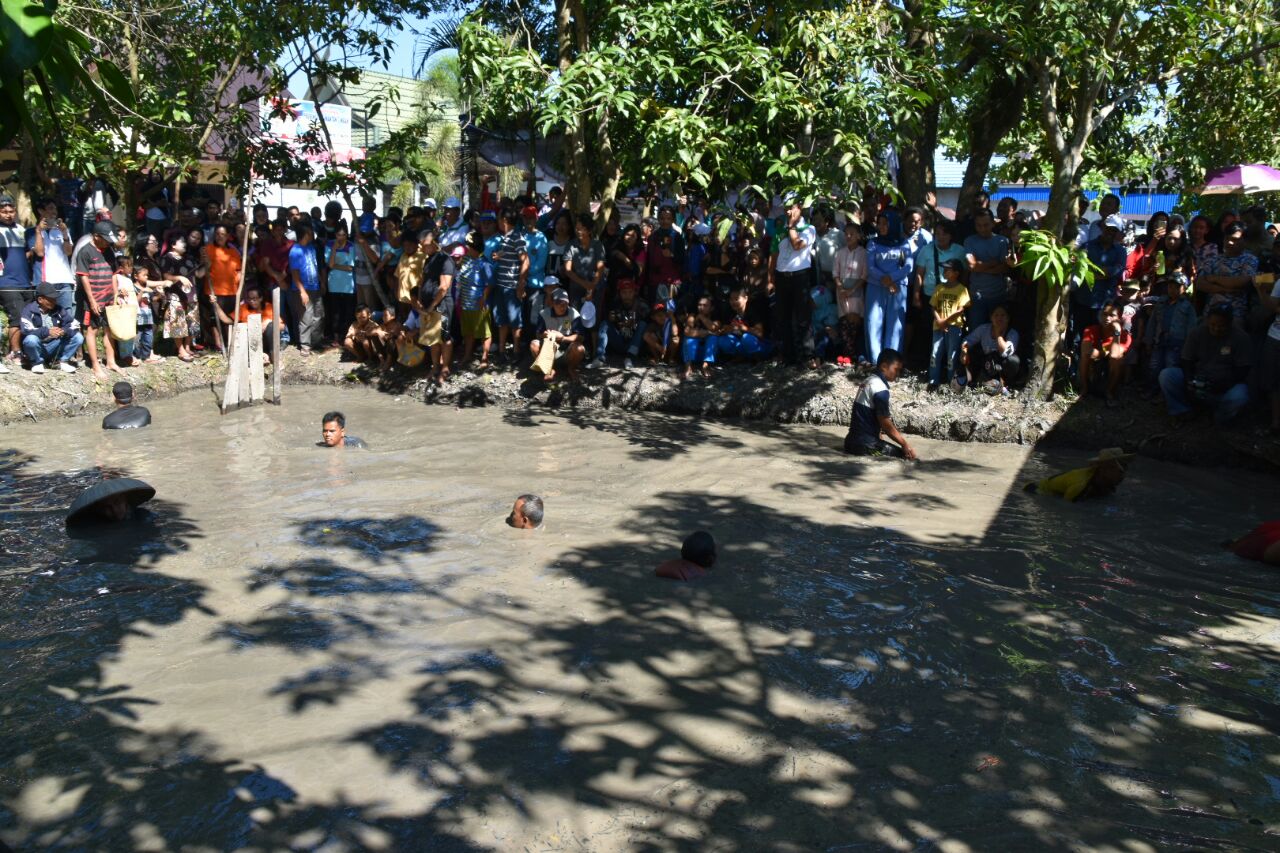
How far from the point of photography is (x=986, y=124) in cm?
1475

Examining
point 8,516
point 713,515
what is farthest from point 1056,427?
point 8,516

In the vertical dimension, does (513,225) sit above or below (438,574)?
above

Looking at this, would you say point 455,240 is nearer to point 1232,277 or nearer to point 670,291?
point 670,291

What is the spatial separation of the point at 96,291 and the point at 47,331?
73cm

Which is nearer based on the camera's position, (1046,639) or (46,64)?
(46,64)

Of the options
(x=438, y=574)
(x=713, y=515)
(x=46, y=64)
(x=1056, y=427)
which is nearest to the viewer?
(x=46, y=64)

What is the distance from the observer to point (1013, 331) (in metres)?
12.9

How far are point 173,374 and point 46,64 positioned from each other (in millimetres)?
13017

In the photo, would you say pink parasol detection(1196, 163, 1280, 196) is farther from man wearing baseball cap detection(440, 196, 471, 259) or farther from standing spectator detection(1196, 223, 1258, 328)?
man wearing baseball cap detection(440, 196, 471, 259)

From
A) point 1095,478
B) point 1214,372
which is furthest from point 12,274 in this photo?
point 1214,372

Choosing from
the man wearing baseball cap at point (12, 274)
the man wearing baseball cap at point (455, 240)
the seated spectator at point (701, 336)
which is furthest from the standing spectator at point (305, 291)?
the seated spectator at point (701, 336)

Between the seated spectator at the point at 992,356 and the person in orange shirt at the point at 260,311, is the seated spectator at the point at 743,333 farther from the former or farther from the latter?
the person in orange shirt at the point at 260,311

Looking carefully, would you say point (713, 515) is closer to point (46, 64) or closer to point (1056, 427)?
point (1056, 427)

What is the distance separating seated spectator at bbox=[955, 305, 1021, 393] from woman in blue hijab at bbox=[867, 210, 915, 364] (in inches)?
32.8
